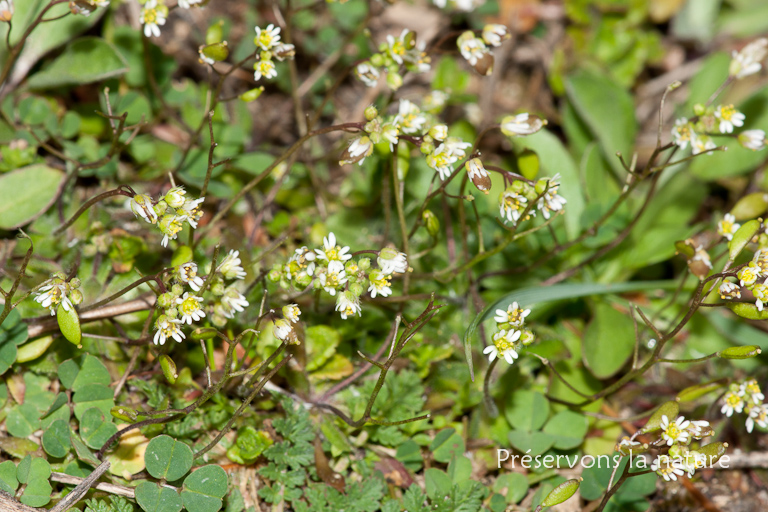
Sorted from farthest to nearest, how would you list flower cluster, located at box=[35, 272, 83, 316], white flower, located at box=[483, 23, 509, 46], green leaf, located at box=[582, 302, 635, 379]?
1. green leaf, located at box=[582, 302, 635, 379]
2. white flower, located at box=[483, 23, 509, 46]
3. flower cluster, located at box=[35, 272, 83, 316]

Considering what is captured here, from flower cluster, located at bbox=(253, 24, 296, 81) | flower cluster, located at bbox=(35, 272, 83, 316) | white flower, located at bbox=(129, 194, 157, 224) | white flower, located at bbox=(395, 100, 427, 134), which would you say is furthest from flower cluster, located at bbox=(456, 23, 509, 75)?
flower cluster, located at bbox=(35, 272, 83, 316)

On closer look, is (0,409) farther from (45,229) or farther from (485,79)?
(485,79)

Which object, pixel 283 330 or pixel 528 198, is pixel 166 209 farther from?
pixel 528 198

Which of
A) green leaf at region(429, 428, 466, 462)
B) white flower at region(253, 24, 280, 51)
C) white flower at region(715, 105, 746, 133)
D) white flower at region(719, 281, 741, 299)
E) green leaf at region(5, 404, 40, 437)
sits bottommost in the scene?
green leaf at region(429, 428, 466, 462)

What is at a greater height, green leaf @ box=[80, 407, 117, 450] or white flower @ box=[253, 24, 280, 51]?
white flower @ box=[253, 24, 280, 51]

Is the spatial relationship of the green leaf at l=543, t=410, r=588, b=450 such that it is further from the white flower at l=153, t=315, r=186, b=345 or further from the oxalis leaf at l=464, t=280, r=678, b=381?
the white flower at l=153, t=315, r=186, b=345

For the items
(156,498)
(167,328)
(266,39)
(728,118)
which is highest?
(266,39)

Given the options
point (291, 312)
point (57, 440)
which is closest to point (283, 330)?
point (291, 312)
